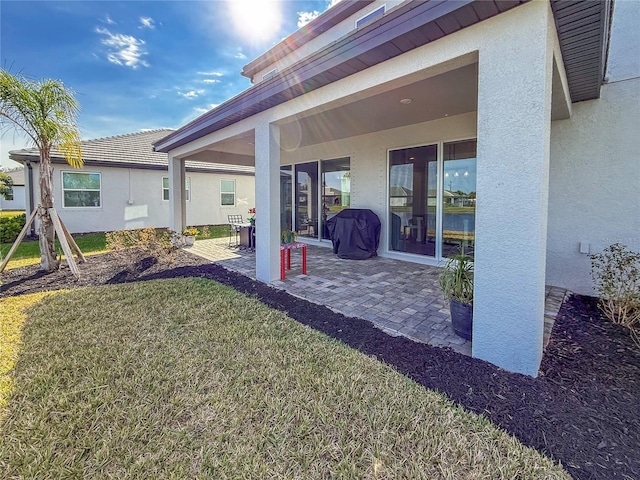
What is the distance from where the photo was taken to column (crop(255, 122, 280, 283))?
545 cm

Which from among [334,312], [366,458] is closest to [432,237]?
[334,312]

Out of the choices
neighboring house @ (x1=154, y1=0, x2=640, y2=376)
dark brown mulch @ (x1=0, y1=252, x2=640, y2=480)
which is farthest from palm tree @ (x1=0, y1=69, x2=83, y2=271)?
dark brown mulch @ (x1=0, y1=252, x2=640, y2=480)

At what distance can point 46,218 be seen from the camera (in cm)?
631

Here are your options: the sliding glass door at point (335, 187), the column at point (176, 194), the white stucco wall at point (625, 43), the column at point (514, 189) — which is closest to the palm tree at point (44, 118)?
the column at point (176, 194)

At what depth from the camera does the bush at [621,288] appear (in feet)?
12.6

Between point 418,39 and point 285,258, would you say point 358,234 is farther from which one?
point 418,39

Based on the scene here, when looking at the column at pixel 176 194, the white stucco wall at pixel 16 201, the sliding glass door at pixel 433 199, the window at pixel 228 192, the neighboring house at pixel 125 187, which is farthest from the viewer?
the white stucco wall at pixel 16 201

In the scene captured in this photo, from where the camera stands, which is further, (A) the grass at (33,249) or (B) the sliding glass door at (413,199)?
(A) the grass at (33,249)

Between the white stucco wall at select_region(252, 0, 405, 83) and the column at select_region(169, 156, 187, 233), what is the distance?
4703mm

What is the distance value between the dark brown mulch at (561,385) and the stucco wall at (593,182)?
1138 mm

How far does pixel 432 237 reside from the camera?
23.3 ft

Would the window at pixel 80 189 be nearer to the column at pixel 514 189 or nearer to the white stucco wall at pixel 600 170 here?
the column at pixel 514 189

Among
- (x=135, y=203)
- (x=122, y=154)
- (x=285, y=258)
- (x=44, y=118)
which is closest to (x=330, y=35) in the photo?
Result: (x=285, y=258)

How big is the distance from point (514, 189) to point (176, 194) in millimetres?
9533
